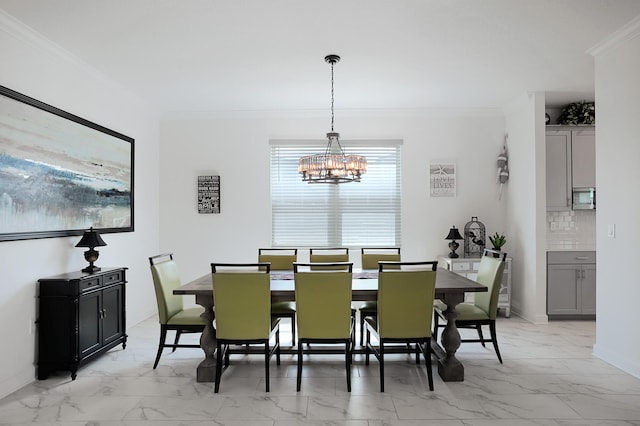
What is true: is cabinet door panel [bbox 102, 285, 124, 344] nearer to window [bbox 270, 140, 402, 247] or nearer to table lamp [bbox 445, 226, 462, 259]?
window [bbox 270, 140, 402, 247]

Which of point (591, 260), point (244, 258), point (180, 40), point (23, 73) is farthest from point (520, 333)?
point (23, 73)

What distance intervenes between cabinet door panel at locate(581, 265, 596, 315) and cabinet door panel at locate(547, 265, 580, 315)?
102 millimetres

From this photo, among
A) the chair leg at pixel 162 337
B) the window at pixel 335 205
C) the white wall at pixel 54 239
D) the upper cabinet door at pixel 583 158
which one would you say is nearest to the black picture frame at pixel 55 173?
the white wall at pixel 54 239

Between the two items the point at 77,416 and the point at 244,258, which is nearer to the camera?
the point at 77,416

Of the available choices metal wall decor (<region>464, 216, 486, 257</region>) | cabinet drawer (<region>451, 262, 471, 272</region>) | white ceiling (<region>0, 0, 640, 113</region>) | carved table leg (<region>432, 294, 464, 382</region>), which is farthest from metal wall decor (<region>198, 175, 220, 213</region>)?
carved table leg (<region>432, 294, 464, 382</region>)

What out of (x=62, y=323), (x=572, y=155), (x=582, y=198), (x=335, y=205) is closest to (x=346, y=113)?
(x=335, y=205)

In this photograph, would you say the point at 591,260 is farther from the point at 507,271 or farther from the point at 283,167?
the point at 283,167

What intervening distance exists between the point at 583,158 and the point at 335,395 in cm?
439

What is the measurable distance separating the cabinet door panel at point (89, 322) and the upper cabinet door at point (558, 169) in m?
5.15

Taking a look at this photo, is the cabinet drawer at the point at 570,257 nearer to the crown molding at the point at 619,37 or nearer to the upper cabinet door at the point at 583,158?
the upper cabinet door at the point at 583,158

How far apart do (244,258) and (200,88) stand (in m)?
2.30

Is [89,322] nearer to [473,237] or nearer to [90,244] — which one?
[90,244]

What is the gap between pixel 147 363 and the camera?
3766 mm

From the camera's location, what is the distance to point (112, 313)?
13.0ft
